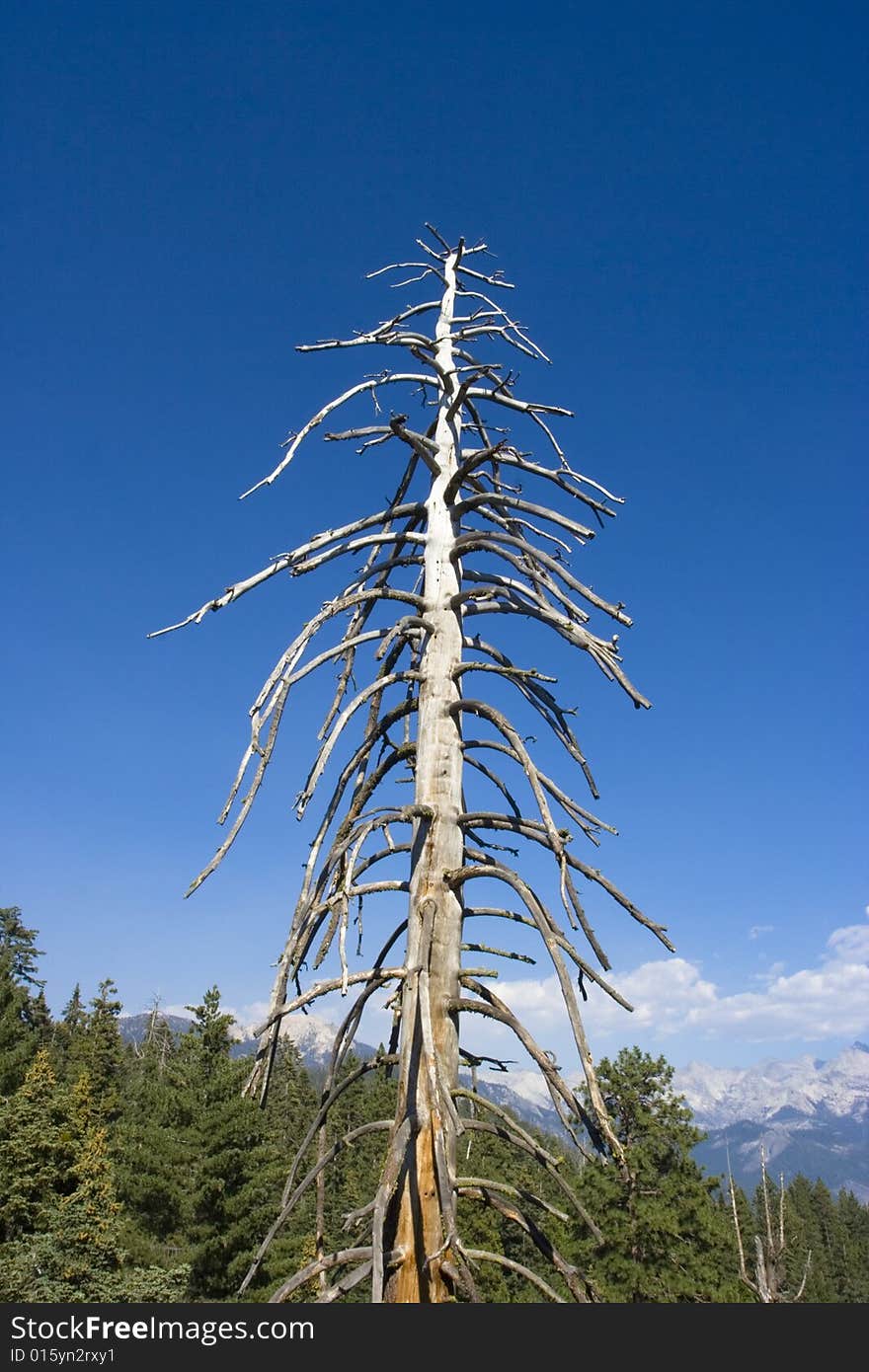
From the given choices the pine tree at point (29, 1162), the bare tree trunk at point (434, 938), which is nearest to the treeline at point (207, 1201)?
the pine tree at point (29, 1162)

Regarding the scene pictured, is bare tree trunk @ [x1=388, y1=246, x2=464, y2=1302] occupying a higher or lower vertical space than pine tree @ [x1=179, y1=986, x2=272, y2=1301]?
higher

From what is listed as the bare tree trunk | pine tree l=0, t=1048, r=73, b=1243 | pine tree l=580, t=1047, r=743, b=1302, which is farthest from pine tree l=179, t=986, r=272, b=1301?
the bare tree trunk

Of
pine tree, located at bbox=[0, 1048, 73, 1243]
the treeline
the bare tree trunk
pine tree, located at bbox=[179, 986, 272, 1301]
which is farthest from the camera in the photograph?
pine tree, located at bbox=[0, 1048, 73, 1243]

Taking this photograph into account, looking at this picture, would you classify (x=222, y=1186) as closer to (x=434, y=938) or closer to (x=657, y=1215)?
(x=657, y=1215)

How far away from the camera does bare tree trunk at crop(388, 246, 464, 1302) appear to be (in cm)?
289

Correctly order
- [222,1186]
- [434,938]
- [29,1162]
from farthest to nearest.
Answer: [29,1162] → [222,1186] → [434,938]

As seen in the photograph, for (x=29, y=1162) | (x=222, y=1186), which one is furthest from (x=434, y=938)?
(x=29, y=1162)

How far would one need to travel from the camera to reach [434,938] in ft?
11.5

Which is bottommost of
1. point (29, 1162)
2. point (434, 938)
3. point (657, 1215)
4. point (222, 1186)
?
point (657, 1215)

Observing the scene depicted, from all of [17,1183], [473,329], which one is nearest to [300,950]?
[473,329]

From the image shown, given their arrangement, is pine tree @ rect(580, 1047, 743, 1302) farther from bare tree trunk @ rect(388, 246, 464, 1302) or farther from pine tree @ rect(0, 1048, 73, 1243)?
bare tree trunk @ rect(388, 246, 464, 1302)

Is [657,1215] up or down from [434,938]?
down

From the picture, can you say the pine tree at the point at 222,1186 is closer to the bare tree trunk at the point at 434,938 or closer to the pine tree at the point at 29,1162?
the pine tree at the point at 29,1162

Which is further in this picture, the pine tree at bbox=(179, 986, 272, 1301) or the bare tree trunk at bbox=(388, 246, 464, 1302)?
the pine tree at bbox=(179, 986, 272, 1301)
